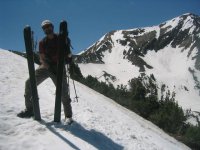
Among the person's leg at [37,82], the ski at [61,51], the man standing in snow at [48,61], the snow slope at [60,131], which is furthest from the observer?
the person's leg at [37,82]

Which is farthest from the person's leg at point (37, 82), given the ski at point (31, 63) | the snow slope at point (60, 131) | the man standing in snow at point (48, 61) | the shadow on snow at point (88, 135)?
the shadow on snow at point (88, 135)

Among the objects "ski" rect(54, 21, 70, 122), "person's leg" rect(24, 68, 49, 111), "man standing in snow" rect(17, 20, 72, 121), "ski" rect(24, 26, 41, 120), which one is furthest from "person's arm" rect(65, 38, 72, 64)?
"ski" rect(24, 26, 41, 120)

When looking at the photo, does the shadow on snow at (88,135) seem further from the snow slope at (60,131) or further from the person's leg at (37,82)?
the person's leg at (37,82)

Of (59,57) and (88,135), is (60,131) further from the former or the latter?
(59,57)

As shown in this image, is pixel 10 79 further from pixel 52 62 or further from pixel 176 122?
pixel 176 122

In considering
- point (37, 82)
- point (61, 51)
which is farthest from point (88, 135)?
point (61, 51)

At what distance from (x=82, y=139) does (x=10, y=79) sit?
6.87 meters

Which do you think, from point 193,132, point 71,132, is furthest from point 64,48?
point 193,132

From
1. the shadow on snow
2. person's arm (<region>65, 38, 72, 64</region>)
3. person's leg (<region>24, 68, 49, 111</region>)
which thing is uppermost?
person's arm (<region>65, 38, 72, 64</region>)

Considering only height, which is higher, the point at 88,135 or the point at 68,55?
the point at 68,55

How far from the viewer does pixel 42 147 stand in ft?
24.4

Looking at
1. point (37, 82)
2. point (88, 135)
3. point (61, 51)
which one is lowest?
point (88, 135)

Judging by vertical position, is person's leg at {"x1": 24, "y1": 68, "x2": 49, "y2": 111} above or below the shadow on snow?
above

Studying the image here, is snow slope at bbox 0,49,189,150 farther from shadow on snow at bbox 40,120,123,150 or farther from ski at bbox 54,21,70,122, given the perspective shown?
ski at bbox 54,21,70,122
